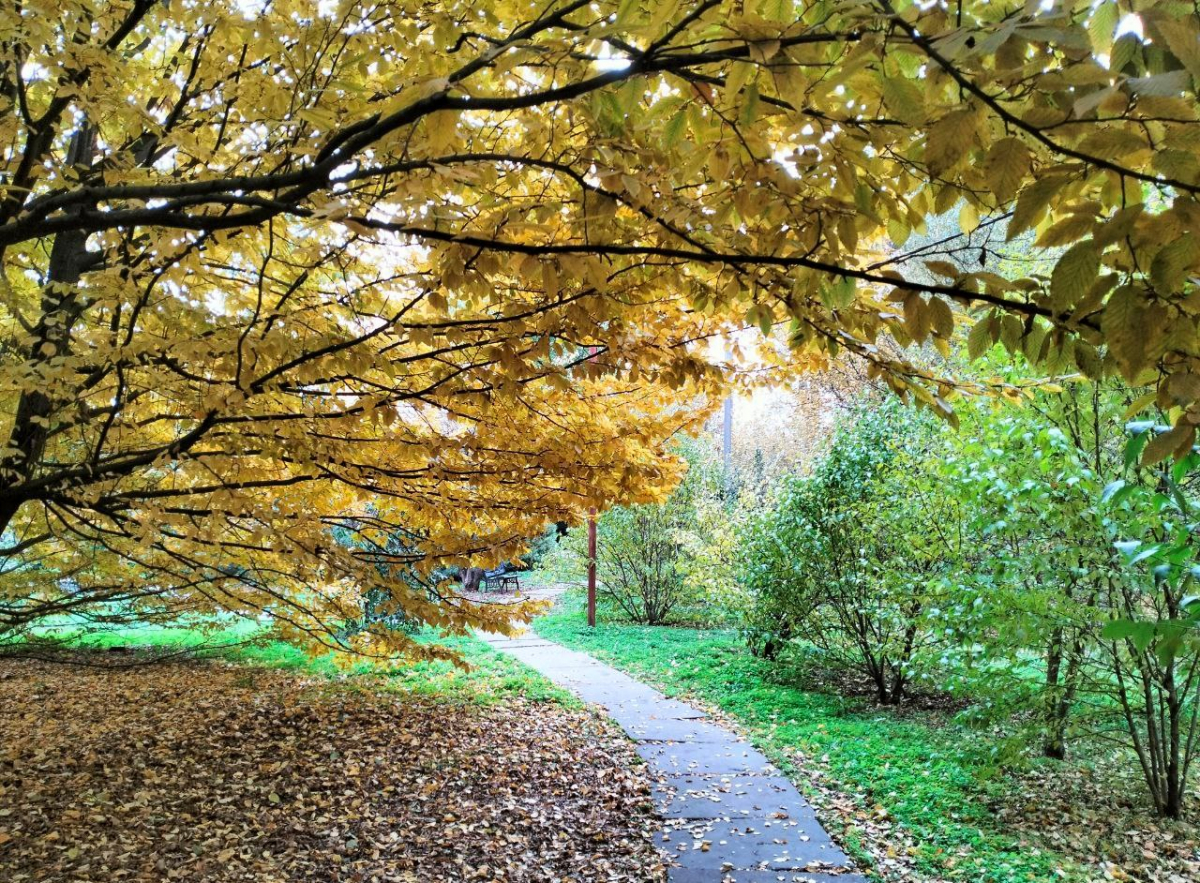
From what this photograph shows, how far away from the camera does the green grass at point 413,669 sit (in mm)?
7320

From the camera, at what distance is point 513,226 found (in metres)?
1.79

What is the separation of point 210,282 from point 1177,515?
5.16 metres

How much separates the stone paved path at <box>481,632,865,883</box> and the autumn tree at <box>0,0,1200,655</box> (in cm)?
179

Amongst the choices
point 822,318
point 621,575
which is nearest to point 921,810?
point 822,318

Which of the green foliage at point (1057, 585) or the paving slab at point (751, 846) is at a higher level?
the green foliage at point (1057, 585)

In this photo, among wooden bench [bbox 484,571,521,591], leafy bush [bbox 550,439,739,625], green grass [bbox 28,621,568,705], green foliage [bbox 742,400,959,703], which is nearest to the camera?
green foliage [bbox 742,400,959,703]

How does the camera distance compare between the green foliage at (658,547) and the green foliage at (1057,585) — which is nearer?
the green foliage at (1057,585)

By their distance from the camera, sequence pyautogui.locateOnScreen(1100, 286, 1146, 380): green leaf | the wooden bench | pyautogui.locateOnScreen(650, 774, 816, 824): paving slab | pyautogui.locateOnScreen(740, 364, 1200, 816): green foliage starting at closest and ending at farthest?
pyautogui.locateOnScreen(1100, 286, 1146, 380): green leaf
pyautogui.locateOnScreen(740, 364, 1200, 816): green foliage
pyautogui.locateOnScreen(650, 774, 816, 824): paving slab
the wooden bench

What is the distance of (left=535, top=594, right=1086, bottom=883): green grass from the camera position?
12.5 feet

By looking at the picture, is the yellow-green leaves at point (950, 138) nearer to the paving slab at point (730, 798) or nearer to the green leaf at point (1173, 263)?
the green leaf at point (1173, 263)

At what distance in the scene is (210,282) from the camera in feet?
10.6

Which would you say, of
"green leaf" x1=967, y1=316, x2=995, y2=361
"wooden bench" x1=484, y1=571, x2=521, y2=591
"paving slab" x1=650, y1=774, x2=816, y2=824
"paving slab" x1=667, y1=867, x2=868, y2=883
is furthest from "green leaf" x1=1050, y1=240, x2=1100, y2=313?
"wooden bench" x1=484, y1=571, x2=521, y2=591

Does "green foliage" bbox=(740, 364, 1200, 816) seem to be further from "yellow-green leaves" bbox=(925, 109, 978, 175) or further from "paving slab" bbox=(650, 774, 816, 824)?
"yellow-green leaves" bbox=(925, 109, 978, 175)

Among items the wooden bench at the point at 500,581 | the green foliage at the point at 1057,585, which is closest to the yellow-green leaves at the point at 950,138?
the green foliage at the point at 1057,585
